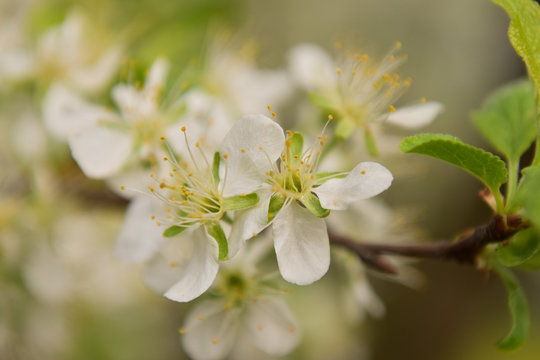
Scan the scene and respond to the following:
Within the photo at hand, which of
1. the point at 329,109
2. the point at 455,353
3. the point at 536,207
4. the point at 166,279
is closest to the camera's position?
the point at 536,207

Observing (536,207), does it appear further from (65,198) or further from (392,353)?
(392,353)

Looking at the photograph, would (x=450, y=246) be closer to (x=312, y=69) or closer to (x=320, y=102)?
(x=320, y=102)

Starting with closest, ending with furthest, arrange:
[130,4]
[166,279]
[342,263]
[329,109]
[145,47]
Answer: [166,279], [329,109], [342,263], [145,47], [130,4]

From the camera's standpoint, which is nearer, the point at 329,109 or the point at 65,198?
the point at 329,109

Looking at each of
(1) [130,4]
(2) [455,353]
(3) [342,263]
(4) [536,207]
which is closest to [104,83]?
(1) [130,4]

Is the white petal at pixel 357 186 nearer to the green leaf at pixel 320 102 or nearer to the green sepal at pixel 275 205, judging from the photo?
the green sepal at pixel 275 205

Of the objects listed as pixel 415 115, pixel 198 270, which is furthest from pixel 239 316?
pixel 415 115
